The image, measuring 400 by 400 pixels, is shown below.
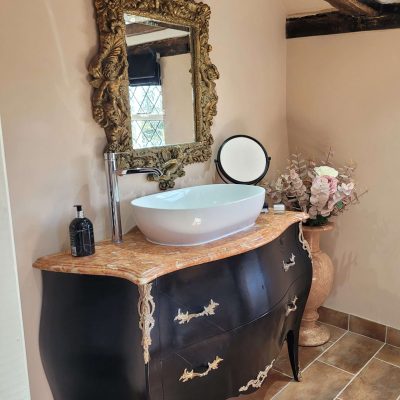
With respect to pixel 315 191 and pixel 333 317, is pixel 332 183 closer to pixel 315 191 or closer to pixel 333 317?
pixel 315 191

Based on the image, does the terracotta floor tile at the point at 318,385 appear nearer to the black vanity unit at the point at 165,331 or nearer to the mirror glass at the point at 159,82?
the black vanity unit at the point at 165,331

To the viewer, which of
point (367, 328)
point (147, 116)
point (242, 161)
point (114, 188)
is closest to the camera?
point (114, 188)

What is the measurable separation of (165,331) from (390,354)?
155cm

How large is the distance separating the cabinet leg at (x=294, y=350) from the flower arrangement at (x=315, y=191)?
599mm

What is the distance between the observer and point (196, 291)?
1.44 meters

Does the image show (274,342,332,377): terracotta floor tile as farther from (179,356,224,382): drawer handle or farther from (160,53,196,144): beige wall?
(160,53,196,144): beige wall

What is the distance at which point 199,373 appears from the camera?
1.47 m

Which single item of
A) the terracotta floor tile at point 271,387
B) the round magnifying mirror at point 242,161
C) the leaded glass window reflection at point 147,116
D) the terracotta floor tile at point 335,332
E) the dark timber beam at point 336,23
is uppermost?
the dark timber beam at point 336,23

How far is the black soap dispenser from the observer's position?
1.46 m

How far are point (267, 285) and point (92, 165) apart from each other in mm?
811

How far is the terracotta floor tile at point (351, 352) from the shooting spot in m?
2.25

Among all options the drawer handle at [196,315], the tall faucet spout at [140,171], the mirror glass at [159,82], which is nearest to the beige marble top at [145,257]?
the drawer handle at [196,315]

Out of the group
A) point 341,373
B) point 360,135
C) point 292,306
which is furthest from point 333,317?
point 360,135

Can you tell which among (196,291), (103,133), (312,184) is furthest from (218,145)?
(196,291)
